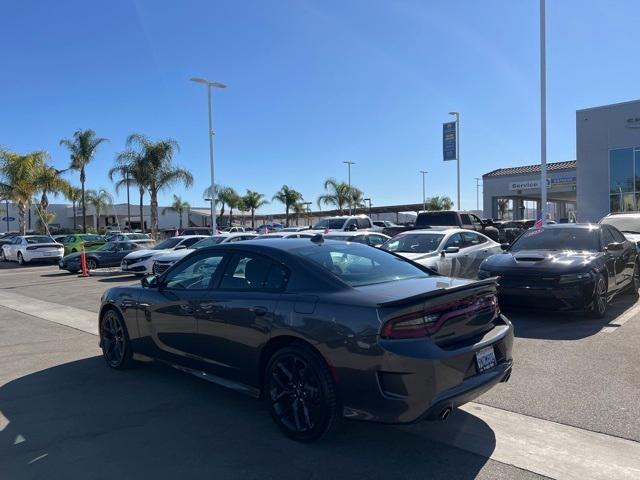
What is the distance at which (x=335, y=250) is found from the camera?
4777 millimetres

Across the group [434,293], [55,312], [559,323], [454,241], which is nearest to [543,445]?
[434,293]

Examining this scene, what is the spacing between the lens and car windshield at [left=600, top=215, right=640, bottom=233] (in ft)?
43.7

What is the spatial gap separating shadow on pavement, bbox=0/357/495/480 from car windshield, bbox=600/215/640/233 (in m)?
11.2

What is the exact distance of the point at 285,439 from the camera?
404cm

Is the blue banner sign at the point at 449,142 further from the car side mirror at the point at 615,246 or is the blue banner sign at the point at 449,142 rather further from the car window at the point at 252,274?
the car window at the point at 252,274

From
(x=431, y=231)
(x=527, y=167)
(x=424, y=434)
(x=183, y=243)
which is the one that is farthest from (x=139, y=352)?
(x=527, y=167)

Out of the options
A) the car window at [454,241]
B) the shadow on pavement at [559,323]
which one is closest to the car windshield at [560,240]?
the shadow on pavement at [559,323]

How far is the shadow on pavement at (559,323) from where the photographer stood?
282 inches

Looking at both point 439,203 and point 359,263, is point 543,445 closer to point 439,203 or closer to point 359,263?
point 359,263

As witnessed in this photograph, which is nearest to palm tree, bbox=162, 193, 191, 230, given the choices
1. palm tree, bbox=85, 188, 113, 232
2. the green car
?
palm tree, bbox=85, 188, 113, 232

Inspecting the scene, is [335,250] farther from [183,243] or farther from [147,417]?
[183,243]

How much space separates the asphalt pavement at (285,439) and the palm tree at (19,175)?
32.3 m

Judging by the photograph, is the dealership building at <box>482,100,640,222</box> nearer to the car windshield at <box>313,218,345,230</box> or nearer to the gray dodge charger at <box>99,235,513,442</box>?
the car windshield at <box>313,218,345,230</box>

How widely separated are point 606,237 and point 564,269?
2.17 metres
